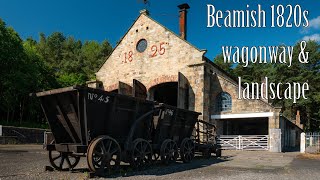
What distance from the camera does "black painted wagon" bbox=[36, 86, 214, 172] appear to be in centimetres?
914

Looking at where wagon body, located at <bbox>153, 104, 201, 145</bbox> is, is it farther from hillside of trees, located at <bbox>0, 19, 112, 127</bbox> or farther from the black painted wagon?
hillside of trees, located at <bbox>0, 19, 112, 127</bbox>

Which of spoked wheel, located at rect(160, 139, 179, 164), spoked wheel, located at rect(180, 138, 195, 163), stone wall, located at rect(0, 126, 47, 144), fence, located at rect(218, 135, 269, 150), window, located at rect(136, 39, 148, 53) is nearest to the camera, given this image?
spoked wheel, located at rect(160, 139, 179, 164)

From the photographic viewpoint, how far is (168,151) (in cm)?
1233

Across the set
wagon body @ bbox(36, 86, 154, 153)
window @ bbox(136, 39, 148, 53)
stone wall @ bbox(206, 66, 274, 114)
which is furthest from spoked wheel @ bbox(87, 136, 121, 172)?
window @ bbox(136, 39, 148, 53)

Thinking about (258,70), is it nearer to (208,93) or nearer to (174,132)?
(208,93)

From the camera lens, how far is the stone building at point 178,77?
24.8 m

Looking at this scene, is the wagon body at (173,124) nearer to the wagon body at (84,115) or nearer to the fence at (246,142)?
the wagon body at (84,115)

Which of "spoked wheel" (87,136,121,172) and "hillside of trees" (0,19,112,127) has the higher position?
"hillside of trees" (0,19,112,127)

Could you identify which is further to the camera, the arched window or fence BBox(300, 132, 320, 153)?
the arched window

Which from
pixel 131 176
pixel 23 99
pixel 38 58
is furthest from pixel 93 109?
pixel 38 58

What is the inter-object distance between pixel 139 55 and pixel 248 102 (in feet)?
33.8

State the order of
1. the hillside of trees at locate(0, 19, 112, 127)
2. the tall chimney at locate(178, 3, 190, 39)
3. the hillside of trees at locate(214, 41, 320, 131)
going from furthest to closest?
the hillside of trees at locate(214, 41, 320, 131) → the hillside of trees at locate(0, 19, 112, 127) → the tall chimney at locate(178, 3, 190, 39)

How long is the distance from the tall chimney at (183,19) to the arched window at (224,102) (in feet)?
21.5

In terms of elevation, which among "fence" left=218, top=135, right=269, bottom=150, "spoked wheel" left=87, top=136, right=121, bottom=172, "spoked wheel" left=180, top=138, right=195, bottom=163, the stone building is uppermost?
the stone building
